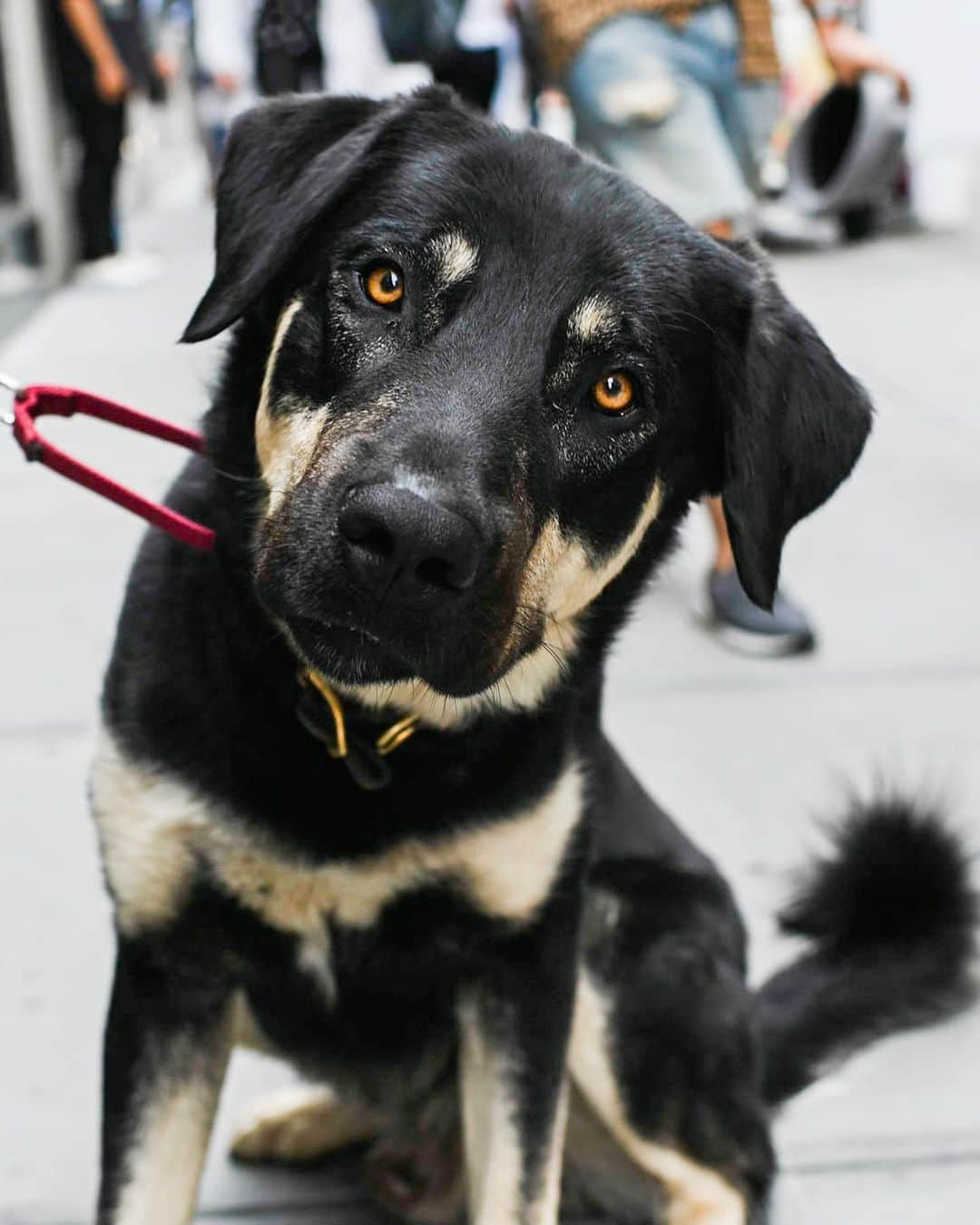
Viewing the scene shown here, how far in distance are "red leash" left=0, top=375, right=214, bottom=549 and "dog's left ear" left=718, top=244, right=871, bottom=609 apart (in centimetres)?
70

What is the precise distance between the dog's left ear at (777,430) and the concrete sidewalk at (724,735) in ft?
1.22

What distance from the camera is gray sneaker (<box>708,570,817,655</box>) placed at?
4613mm

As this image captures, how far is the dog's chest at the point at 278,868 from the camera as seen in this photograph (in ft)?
6.85

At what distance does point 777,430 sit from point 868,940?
107 centimetres

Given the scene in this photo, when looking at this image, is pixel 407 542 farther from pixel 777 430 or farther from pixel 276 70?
pixel 276 70

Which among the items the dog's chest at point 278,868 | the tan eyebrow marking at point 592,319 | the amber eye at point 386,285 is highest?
the amber eye at point 386,285

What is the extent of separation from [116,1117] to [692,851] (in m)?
0.99

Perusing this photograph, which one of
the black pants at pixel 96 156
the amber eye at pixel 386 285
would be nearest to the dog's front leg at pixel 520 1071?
the amber eye at pixel 386 285

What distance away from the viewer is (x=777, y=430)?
2186 mm

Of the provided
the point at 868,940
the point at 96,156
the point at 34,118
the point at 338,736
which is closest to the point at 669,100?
the point at 868,940

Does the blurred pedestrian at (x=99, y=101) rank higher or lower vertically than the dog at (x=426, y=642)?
lower

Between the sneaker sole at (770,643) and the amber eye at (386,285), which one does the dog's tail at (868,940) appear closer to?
the amber eye at (386,285)

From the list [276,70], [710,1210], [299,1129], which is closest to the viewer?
[710,1210]

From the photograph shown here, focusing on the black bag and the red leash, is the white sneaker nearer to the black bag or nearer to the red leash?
the black bag
